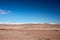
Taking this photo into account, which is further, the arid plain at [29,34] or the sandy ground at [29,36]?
the arid plain at [29,34]

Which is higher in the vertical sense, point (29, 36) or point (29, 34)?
point (29, 34)

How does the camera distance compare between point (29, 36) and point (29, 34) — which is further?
point (29, 34)

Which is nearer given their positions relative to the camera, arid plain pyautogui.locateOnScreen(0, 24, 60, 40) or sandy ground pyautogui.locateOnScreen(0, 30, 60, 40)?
sandy ground pyautogui.locateOnScreen(0, 30, 60, 40)
